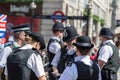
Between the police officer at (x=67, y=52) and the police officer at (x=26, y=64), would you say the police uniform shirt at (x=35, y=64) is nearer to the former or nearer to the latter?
the police officer at (x=26, y=64)

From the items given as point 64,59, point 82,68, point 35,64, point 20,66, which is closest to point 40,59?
point 35,64

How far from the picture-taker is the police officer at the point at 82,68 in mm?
5982

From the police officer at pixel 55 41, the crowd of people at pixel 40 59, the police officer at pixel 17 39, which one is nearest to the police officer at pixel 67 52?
the crowd of people at pixel 40 59

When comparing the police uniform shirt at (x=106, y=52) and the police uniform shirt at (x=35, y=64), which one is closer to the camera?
the police uniform shirt at (x=35, y=64)

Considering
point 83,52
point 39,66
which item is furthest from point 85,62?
point 39,66

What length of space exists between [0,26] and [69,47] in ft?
8.55

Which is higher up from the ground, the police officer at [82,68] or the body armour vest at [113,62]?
the police officer at [82,68]

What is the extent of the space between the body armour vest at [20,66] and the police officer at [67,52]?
1077 millimetres

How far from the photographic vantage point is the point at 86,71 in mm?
6062

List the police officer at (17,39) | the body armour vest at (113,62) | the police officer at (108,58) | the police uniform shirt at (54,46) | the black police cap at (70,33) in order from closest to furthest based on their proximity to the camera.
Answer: the black police cap at (70,33) → the police officer at (17,39) → the police officer at (108,58) → the body armour vest at (113,62) → the police uniform shirt at (54,46)

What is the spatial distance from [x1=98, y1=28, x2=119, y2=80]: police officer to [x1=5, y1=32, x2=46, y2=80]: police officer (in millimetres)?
2547

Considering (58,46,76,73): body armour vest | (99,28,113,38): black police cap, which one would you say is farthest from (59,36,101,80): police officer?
(99,28,113,38): black police cap

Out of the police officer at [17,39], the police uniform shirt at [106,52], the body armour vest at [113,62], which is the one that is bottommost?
the body armour vest at [113,62]

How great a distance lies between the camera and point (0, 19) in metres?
10.1
